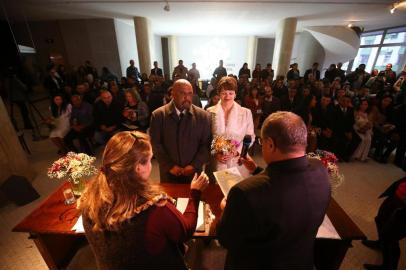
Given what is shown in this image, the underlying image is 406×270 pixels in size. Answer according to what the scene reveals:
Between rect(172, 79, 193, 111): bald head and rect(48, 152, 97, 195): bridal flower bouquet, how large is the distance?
95 centimetres

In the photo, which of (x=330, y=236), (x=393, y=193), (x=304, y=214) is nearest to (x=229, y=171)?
(x=330, y=236)

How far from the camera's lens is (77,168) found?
1.73 metres

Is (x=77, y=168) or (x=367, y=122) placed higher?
(x=77, y=168)

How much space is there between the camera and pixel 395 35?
9672 mm

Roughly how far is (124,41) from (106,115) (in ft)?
20.4

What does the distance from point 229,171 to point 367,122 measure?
378 cm

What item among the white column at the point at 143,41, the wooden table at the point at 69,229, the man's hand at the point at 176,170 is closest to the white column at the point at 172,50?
the white column at the point at 143,41

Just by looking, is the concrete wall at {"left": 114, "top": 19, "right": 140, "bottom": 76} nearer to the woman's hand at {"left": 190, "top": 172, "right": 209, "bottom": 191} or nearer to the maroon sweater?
the woman's hand at {"left": 190, "top": 172, "right": 209, "bottom": 191}

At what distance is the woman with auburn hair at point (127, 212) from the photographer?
2.82 ft

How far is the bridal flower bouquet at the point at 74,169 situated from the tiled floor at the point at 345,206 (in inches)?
42.0

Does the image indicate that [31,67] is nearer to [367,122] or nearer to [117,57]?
[117,57]

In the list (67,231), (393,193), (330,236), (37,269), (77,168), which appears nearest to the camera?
(330,236)

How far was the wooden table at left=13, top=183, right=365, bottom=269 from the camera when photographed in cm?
156

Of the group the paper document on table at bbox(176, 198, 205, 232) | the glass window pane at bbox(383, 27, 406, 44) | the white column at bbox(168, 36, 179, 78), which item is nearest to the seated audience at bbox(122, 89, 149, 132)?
the paper document on table at bbox(176, 198, 205, 232)
